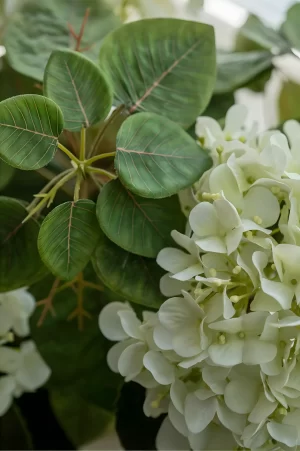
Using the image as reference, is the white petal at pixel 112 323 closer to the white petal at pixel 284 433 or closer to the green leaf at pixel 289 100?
the white petal at pixel 284 433

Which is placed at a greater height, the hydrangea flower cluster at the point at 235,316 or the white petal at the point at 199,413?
the hydrangea flower cluster at the point at 235,316

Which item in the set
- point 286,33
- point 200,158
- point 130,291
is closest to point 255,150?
point 200,158

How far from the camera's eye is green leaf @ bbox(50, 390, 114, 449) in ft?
2.25

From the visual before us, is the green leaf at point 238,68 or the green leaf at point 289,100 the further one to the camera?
the green leaf at point 289,100

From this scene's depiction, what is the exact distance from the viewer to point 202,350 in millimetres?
440

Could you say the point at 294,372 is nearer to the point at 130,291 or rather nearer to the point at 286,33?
the point at 130,291

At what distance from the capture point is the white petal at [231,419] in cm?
46

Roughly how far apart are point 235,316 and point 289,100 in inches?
19.9

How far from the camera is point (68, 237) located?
0.46 metres

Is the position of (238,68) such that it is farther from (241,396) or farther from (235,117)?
(241,396)

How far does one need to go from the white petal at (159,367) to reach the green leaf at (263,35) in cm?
47

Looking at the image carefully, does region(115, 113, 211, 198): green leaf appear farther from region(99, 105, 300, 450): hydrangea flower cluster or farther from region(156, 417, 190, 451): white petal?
region(156, 417, 190, 451): white petal

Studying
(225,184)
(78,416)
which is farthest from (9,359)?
(225,184)

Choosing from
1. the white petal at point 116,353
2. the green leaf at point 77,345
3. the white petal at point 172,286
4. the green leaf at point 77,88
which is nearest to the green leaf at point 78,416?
the green leaf at point 77,345
